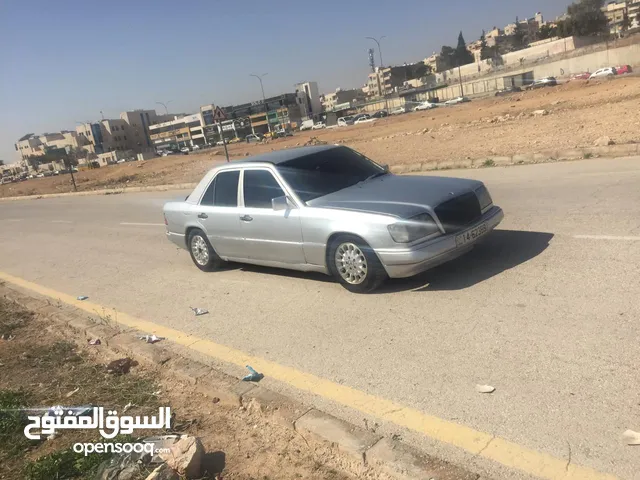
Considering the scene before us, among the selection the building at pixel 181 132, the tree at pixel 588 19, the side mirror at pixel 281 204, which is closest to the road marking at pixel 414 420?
the side mirror at pixel 281 204

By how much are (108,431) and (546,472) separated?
9.17ft

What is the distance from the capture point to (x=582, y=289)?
4.97 meters

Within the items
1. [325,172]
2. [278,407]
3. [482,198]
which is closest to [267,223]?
[325,172]

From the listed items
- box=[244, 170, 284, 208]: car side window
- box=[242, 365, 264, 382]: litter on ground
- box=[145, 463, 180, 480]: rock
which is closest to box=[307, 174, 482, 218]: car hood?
box=[244, 170, 284, 208]: car side window

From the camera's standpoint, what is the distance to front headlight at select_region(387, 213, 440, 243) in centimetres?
538

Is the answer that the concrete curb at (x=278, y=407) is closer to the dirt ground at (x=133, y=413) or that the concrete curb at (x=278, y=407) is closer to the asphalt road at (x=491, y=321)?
the dirt ground at (x=133, y=413)

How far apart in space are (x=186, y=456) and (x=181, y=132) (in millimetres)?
151860

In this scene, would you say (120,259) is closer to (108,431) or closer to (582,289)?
(108,431)

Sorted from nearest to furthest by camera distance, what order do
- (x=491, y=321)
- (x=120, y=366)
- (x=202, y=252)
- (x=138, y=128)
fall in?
(x=491, y=321)
(x=120, y=366)
(x=202, y=252)
(x=138, y=128)

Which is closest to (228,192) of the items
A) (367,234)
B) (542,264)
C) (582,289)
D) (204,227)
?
(204,227)

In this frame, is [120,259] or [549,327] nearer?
[549,327]

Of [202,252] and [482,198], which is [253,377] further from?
[202,252]

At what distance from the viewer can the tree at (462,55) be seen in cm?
14825

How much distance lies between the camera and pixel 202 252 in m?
8.05
